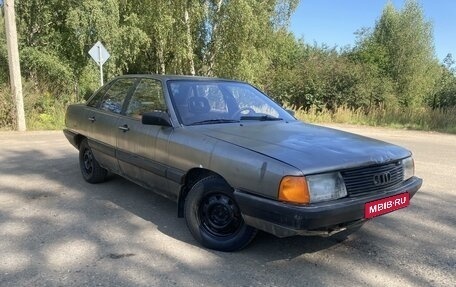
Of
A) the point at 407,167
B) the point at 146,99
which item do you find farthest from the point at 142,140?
the point at 407,167

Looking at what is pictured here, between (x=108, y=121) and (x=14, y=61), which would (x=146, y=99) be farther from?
(x=14, y=61)

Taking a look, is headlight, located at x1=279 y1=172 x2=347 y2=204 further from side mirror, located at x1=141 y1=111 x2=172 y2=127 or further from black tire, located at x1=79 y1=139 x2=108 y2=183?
black tire, located at x1=79 y1=139 x2=108 y2=183

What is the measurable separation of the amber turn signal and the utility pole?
12460mm

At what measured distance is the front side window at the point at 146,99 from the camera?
472 cm

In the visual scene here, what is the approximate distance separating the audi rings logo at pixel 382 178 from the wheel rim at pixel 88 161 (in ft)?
13.3

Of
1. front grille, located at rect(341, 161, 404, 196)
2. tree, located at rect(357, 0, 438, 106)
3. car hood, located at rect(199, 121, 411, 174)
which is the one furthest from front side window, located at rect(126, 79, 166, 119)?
tree, located at rect(357, 0, 438, 106)

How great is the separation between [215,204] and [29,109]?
12.9 m

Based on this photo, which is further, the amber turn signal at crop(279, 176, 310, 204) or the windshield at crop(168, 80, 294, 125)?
the windshield at crop(168, 80, 294, 125)

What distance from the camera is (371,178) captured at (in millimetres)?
3535

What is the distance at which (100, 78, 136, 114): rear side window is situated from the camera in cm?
545

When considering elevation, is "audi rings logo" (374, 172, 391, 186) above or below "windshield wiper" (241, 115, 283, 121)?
below

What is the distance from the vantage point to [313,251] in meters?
3.94

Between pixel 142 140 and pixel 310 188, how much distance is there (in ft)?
7.11

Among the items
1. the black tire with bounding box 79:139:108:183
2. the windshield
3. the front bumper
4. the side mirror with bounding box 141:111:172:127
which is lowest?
the black tire with bounding box 79:139:108:183
